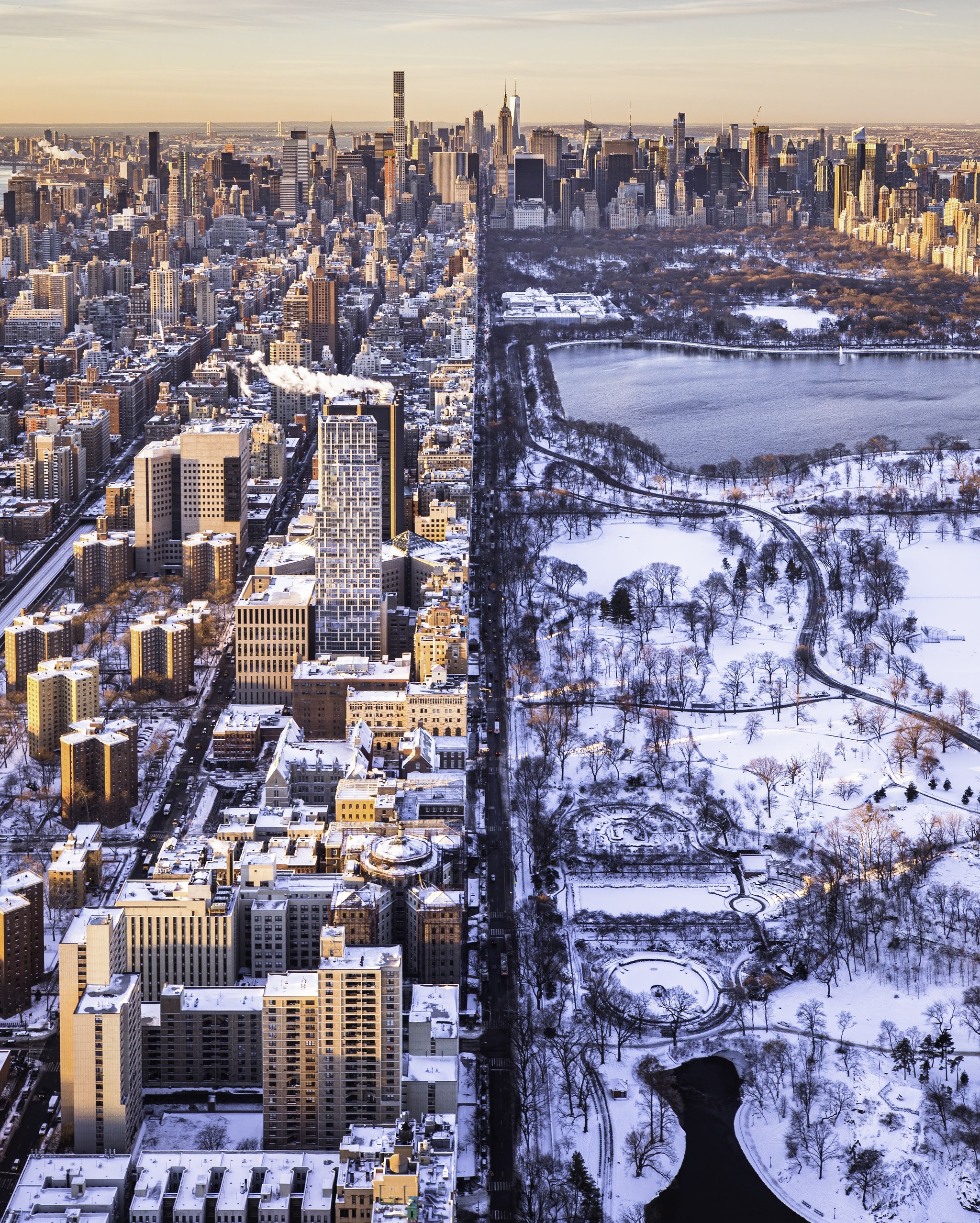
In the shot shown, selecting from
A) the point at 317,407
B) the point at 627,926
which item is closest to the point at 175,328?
the point at 317,407

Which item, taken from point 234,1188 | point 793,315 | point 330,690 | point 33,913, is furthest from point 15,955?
point 793,315

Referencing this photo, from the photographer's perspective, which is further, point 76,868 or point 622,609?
point 622,609

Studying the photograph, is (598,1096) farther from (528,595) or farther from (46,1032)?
(528,595)

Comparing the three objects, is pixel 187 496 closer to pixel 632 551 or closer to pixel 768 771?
pixel 632 551

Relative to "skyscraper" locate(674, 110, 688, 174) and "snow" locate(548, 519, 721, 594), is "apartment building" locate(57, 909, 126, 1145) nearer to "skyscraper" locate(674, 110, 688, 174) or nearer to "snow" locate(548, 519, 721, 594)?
"snow" locate(548, 519, 721, 594)

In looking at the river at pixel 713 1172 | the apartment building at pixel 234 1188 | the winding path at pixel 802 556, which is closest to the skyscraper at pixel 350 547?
the winding path at pixel 802 556

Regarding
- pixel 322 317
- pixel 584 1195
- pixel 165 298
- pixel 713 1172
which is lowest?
pixel 713 1172

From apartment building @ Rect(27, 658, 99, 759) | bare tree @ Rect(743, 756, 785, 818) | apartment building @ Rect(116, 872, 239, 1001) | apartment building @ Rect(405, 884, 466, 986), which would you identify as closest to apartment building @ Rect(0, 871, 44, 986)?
apartment building @ Rect(116, 872, 239, 1001)
